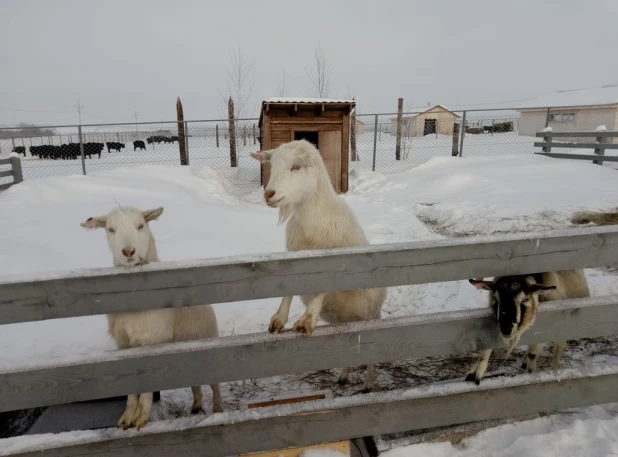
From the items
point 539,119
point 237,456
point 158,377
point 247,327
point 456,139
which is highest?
point 539,119

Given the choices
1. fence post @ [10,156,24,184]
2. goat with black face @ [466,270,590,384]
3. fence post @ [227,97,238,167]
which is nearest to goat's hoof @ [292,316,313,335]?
goat with black face @ [466,270,590,384]

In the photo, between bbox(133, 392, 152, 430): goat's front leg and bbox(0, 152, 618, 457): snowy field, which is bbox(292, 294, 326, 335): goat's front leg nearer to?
bbox(133, 392, 152, 430): goat's front leg

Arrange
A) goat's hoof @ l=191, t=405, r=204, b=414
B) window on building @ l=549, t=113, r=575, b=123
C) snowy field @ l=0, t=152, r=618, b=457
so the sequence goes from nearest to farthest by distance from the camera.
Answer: goat's hoof @ l=191, t=405, r=204, b=414
snowy field @ l=0, t=152, r=618, b=457
window on building @ l=549, t=113, r=575, b=123

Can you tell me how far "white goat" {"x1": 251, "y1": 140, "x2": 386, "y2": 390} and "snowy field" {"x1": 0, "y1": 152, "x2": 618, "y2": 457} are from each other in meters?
0.90

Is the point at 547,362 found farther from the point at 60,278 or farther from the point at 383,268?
the point at 60,278

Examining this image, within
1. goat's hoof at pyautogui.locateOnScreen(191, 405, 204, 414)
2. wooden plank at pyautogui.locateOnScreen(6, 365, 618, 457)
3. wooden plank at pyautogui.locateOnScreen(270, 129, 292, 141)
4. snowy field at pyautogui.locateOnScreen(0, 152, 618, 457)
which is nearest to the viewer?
wooden plank at pyautogui.locateOnScreen(6, 365, 618, 457)

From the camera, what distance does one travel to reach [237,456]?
7.26 ft

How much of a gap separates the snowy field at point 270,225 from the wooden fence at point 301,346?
24 cm

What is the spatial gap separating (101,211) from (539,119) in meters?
38.7

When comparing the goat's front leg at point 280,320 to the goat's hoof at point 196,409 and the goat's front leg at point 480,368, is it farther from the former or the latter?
the goat's front leg at point 480,368

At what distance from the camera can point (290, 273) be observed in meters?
1.95

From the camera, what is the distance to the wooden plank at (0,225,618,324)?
178cm

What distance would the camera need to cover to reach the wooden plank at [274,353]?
1.90 meters

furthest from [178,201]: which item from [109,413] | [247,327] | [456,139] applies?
[456,139]
